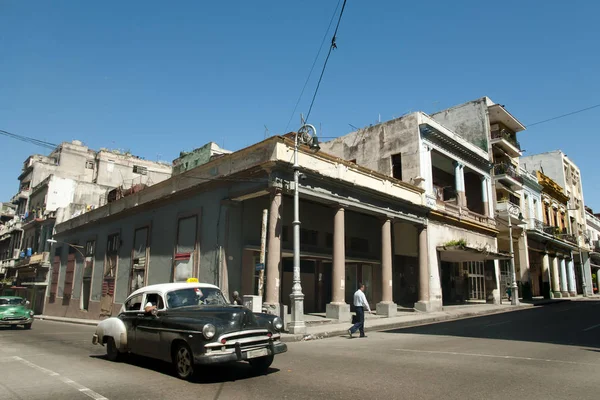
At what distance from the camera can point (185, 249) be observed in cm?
2097

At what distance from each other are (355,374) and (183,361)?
9.68 feet

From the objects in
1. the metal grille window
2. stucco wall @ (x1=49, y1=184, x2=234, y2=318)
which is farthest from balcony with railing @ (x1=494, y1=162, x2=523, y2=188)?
stucco wall @ (x1=49, y1=184, x2=234, y2=318)

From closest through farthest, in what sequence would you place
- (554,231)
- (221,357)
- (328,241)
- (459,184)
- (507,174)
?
(221,357), (328,241), (459,184), (507,174), (554,231)

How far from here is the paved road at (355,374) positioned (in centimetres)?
590

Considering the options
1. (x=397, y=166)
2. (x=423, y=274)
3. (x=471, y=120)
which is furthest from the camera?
(x=471, y=120)

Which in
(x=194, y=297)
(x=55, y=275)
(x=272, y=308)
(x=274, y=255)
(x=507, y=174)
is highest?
(x=507, y=174)

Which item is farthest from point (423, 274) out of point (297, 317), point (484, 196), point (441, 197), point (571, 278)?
point (571, 278)

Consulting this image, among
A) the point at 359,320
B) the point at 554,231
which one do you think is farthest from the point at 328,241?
the point at 554,231

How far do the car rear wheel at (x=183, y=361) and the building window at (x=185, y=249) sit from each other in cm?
1297

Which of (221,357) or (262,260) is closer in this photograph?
(221,357)

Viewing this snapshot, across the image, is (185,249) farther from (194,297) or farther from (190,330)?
(190,330)

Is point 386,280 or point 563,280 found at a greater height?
point 563,280

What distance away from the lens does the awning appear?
2513 cm

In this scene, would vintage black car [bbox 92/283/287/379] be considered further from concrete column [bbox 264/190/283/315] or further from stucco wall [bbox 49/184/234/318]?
stucco wall [bbox 49/184/234/318]
